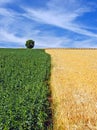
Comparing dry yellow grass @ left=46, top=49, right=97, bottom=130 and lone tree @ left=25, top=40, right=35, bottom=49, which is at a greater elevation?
lone tree @ left=25, top=40, right=35, bottom=49

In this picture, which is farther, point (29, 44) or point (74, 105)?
point (29, 44)

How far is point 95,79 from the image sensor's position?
60.4ft

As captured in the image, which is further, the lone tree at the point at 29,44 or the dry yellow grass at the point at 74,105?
the lone tree at the point at 29,44

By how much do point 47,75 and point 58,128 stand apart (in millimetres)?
10384

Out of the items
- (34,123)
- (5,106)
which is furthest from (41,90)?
(34,123)

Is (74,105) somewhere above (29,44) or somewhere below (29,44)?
below

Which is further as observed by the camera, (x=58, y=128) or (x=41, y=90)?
(x=41, y=90)

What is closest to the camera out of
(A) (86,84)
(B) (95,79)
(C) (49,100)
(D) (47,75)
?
(C) (49,100)

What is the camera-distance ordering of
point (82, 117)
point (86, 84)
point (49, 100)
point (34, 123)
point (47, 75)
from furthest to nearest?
point (47, 75)
point (86, 84)
point (49, 100)
point (82, 117)
point (34, 123)

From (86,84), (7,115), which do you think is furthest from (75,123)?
(86,84)

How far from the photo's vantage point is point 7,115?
10.5 metres

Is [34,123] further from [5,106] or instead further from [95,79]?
[95,79]

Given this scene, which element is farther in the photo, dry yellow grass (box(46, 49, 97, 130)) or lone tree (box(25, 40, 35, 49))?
lone tree (box(25, 40, 35, 49))

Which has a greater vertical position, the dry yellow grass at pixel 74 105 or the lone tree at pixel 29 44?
the lone tree at pixel 29 44
